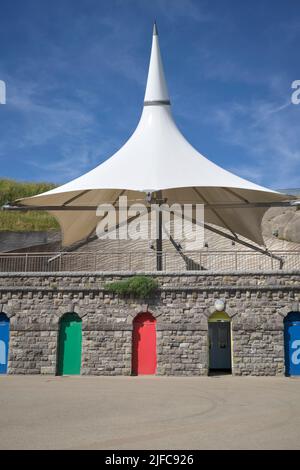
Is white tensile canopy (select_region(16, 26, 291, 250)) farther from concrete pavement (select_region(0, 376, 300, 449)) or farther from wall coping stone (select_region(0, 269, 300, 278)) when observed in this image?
concrete pavement (select_region(0, 376, 300, 449))

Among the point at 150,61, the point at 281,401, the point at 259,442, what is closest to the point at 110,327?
the point at 281,401

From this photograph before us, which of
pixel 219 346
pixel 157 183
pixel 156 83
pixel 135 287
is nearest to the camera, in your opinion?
pixel 135 287

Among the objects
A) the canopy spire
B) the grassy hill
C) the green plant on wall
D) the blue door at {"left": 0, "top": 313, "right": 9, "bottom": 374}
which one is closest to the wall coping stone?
the green plant on wall

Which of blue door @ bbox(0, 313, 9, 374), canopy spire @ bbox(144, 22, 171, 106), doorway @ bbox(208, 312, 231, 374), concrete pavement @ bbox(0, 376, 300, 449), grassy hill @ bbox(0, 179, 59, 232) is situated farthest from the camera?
grassy hill @ bbox(0, 179, 59, 232)

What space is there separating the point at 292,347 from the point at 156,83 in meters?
11.8

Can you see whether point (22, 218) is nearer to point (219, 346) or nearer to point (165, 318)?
point (165, 318)

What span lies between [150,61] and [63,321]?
38.2 ft

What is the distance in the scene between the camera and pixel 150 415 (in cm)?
762

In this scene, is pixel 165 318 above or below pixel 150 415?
above

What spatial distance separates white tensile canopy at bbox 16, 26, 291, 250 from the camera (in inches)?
609

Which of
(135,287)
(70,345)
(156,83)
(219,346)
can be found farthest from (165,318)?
(156,83)

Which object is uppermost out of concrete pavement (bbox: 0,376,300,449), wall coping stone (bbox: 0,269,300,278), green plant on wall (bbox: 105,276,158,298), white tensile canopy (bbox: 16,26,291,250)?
white tensile canopy (bbox: 16,26,291,250)

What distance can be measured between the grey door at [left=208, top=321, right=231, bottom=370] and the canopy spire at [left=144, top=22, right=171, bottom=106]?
30.8 feet

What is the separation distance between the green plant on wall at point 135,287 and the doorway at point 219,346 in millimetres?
2534
